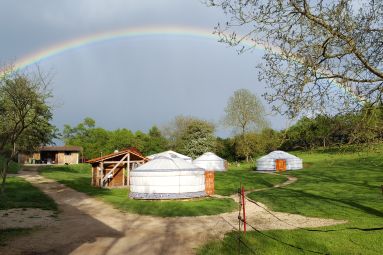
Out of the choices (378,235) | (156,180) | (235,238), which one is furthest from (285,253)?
(156,180)

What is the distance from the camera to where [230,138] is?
67875 mm

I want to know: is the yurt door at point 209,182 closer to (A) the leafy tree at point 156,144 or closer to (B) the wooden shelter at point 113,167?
(B) the wooden shelter at point 113,167

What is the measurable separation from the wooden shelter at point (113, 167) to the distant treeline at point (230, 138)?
12.0 m

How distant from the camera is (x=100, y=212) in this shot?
18.0m

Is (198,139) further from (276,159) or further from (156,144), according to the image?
(276,159)

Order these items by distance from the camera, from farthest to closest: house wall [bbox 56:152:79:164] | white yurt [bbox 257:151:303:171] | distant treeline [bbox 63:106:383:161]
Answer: house wall [bbox 56:152:79:164] → white yurt [bbox 257:151:303:171] → distant treeline [bbox 63:106:383:161]

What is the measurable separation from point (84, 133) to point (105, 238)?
296 ft

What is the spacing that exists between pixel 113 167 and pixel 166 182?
31.8 feet

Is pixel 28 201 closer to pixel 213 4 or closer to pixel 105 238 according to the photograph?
pixel 105 238

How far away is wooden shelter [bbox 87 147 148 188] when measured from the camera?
1199 inches

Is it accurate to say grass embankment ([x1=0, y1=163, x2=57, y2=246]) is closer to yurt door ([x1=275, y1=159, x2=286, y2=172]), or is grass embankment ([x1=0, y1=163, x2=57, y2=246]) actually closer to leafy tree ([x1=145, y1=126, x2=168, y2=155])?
yurt door ([x1=275, y1=159, x2=286, y2=172])

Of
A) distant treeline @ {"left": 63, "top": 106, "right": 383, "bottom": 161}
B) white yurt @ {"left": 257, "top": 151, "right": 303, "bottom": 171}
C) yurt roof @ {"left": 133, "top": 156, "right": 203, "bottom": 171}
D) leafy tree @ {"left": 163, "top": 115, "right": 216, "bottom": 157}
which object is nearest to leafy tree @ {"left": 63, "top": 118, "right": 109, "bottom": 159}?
distant treeline @ {"left": 63, "top": 106, "right": 383, "bottom": 161}

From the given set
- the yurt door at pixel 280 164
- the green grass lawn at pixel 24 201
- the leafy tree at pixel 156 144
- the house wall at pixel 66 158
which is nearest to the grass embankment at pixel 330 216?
the green grass lawn at pixel 24 201

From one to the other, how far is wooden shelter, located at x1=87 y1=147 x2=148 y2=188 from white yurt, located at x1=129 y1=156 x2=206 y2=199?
726 cm
